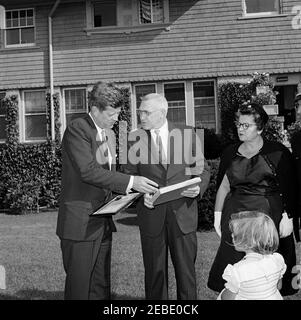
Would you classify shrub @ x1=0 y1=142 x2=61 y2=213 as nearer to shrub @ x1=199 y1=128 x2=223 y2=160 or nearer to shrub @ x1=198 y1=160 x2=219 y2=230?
shrub @ x1=199 y1=128 x2=223 y2=160

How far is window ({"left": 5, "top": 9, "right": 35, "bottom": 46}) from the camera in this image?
1561cm

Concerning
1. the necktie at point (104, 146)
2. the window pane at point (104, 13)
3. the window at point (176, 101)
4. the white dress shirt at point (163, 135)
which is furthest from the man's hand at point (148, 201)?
the window pane at point (104, 13)

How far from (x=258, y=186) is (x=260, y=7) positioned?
11.3m

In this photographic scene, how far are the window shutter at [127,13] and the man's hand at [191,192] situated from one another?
1174 cm

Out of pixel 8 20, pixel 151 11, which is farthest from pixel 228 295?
pixel 8 20

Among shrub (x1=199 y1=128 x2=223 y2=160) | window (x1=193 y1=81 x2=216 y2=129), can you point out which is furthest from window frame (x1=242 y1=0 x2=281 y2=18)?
shrub (x1=199 y1=128 x2=223 y2=160)

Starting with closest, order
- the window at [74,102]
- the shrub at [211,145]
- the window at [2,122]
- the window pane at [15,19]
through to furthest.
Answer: the shrub at [211,145] → the window at [74,102] → the window pane at [15,19] → the window at [2,122]

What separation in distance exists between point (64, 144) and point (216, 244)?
198 inches

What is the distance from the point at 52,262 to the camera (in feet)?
23.3

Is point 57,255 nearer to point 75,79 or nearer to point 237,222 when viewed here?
point 237,222

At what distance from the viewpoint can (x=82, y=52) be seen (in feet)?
48.9

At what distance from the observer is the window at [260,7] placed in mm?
13942

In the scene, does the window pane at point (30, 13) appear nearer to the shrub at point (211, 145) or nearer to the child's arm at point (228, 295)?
the shrub at point (211, 145)

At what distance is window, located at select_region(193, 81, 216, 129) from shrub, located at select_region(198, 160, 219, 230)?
5.30 m
